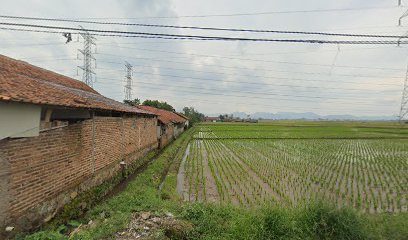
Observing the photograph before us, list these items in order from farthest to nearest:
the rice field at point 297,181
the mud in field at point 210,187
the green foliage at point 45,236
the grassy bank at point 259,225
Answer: the mud in field at point 210,187 < the rice field at point 297,181 < the grassy bank at point 259,225 < the green foliage at point 45,236

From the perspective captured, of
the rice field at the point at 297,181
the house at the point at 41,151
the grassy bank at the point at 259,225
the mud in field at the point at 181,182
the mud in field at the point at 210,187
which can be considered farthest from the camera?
the mud in field at the point at 181,182

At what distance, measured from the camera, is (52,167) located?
19.6 feet

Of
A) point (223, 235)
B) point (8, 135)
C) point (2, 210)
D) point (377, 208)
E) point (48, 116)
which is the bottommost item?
point (377, 208)

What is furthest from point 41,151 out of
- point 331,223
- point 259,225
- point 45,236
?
point 331,223

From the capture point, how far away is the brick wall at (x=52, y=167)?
4623mm

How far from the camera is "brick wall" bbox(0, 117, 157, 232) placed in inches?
182

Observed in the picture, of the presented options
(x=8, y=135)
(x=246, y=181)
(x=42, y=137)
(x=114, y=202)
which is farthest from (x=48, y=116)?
(x=246, y=181)

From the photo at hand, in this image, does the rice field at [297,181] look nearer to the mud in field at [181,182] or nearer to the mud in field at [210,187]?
the mud in field at [210,187]

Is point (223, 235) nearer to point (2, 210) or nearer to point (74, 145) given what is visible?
point (2, 210)

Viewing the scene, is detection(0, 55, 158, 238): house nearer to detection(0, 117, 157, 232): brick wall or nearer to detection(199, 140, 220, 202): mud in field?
detection(0, 117, 157, 232): brick wall

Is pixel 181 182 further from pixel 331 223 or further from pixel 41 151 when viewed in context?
pixel 331 223

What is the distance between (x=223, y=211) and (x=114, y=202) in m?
3.36

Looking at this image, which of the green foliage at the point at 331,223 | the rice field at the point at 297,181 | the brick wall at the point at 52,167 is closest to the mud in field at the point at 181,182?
the rice field at the point at 297,181

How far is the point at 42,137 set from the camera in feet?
18.3
